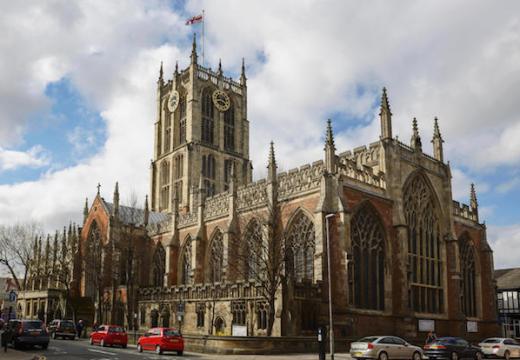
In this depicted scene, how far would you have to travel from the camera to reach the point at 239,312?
3900cm

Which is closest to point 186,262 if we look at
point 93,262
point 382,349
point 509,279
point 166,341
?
point 93,262

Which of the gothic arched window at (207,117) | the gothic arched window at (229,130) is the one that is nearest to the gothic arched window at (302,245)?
the gothic arched window at (207,117)

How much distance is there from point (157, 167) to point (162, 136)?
15.8ft

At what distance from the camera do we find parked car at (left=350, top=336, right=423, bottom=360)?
90.8ft

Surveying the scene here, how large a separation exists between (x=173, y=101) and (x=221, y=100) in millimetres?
7274

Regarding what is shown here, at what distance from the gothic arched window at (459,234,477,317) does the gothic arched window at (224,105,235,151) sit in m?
39.9

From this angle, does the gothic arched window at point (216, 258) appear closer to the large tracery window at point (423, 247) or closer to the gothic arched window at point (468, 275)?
the large tracery window at point (423, 247)

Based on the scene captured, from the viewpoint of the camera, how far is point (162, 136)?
85.5 meters

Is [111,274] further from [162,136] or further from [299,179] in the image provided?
[162,136]

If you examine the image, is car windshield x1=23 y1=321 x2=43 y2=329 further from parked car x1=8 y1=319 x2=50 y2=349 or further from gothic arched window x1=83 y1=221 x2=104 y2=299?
gothic arched window x1=83 y1=221 x2=104 y2=299

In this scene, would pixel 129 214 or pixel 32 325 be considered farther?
pixel 129 214

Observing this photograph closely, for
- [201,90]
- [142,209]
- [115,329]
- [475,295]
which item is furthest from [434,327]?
[201,90]

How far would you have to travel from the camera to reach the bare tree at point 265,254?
116 feet

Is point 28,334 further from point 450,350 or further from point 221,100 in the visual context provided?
point 221,100
